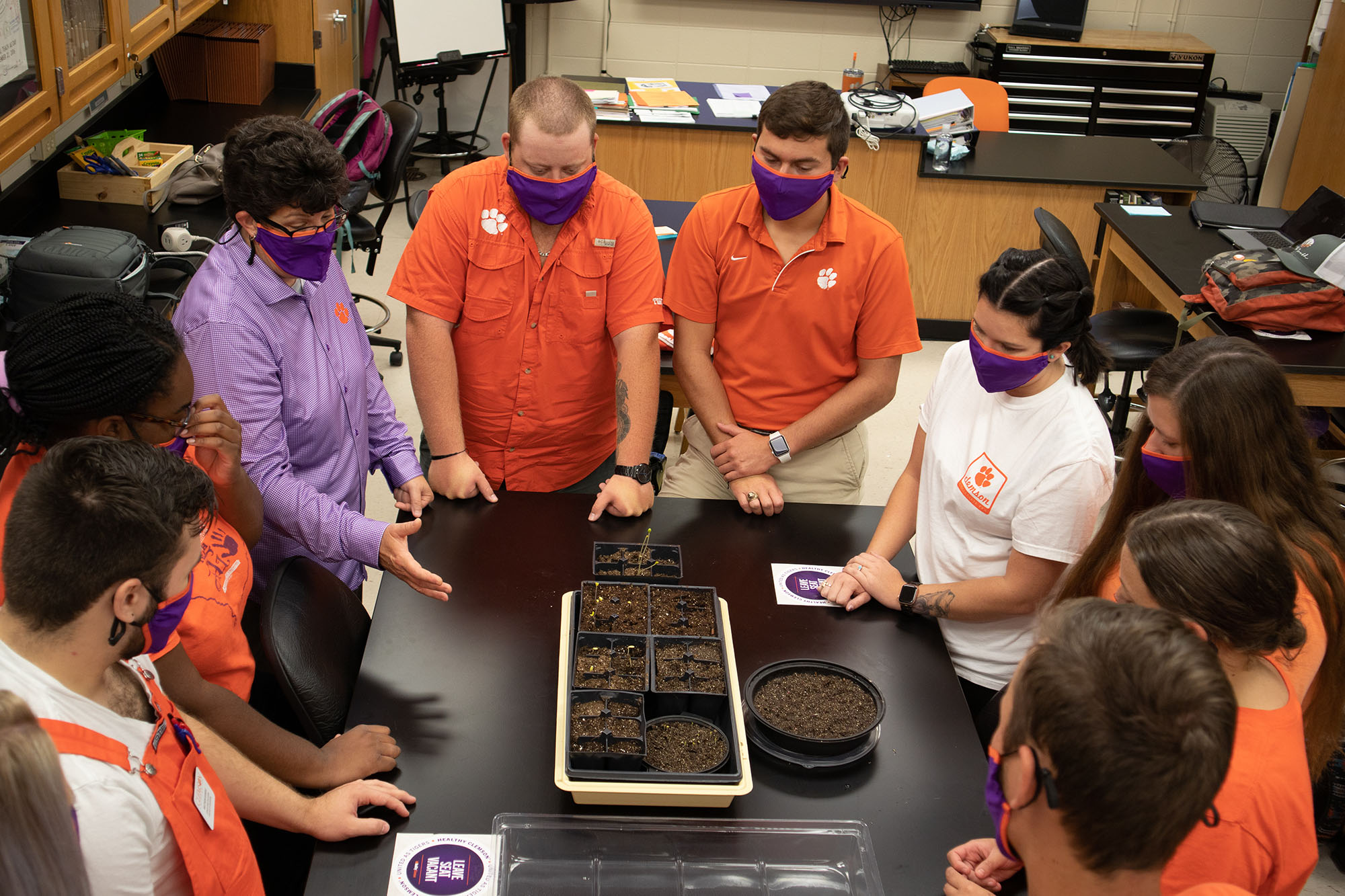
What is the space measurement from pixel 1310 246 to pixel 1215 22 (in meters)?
4.52

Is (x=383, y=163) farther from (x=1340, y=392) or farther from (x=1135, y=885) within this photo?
(x=1135, y=885)

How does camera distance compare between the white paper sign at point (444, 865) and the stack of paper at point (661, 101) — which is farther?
the stack of paper at point (661, 101)

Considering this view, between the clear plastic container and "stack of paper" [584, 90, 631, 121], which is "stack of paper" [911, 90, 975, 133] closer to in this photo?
"stack of paper" [584, 90, 631, 121]

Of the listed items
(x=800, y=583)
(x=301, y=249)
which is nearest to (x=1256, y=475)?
(x=800, y=583)

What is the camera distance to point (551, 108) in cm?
218

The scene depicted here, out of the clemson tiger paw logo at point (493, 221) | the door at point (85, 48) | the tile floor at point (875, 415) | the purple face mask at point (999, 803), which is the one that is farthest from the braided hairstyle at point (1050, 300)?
the door at point (85, 48)

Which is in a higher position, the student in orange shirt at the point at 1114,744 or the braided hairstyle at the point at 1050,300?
the braided hairstyle at the point at 1050,300

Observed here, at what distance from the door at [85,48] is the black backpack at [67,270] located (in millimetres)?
340

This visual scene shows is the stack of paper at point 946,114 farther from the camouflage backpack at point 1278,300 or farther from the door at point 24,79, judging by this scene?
the door at point 24,79

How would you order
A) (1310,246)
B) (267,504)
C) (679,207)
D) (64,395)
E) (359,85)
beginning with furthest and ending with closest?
(359,85) → (679,207) → (1310,246) → (267,504) → (64,395)

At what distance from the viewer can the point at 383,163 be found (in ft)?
14.5

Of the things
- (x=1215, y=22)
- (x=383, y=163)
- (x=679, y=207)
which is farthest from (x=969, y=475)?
(x=1215, y=22)

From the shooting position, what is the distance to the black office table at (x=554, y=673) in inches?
57.6

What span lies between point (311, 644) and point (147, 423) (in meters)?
0.43
